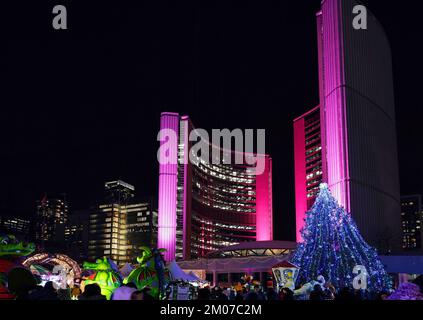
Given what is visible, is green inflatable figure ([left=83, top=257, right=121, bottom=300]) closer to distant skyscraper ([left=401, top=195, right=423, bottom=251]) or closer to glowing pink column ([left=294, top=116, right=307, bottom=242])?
glowing pink column ([left=294, top=116, right=307, bottom=242])

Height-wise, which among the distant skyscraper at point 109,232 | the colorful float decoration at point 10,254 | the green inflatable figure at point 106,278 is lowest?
the green inflatable figure at point 106,278

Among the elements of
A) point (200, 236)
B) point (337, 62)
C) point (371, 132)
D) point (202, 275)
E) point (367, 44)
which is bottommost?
point (202, 275)

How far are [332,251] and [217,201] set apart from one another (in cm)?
9240

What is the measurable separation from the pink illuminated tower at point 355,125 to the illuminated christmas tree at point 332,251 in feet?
62.1

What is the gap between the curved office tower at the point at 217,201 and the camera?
297ft

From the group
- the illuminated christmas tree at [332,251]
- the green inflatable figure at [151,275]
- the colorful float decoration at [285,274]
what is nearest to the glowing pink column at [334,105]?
the illuminated christmas tree at [332,251]

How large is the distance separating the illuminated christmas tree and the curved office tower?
62817mm

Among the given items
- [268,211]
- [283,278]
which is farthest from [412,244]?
[283,278]

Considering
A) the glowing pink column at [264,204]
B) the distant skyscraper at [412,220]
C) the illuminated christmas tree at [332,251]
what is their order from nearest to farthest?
the illuminated christmas tree at [332,251] < the glowing pink column at [264,204] < the distant skyscraper at [412,220]

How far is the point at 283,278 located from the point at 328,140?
33.7m

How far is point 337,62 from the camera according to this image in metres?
48.3

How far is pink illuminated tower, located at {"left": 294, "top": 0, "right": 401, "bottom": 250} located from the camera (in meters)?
46.4

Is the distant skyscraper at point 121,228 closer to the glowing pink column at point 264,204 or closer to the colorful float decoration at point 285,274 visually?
the glowing pink column at point 264,204

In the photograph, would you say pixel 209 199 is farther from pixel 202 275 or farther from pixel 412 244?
pixel 412 244
